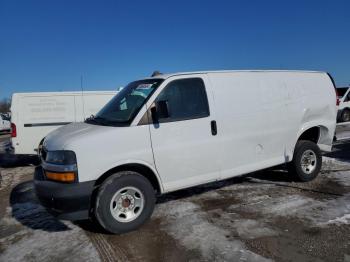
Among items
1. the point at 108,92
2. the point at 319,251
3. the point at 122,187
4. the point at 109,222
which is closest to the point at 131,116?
the point at 122,187

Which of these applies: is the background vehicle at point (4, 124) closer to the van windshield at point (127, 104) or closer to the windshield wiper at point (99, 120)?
the windshield wiper at point (99, 120)

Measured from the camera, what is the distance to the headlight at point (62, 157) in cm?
406

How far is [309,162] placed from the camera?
6516 millimetres

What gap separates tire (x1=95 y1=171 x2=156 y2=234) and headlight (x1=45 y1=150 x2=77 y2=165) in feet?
1.65

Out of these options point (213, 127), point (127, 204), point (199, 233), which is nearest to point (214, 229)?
point (199, 233)

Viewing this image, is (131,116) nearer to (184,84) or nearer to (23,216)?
(184,84)

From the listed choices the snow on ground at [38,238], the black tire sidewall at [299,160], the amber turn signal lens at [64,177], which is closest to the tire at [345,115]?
the black tire sidewall at [299,160]

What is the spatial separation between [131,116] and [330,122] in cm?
424

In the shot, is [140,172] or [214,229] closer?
[214,229]

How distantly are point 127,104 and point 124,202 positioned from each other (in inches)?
56.2

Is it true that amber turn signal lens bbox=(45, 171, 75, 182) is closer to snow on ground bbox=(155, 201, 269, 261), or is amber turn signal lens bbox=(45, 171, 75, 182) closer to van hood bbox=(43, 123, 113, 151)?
van hood bbox=(43, 123, 113, 151)

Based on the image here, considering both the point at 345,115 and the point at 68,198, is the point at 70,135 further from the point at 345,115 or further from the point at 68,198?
the point at 345,115

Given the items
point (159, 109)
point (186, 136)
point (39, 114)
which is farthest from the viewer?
point (39, 114)

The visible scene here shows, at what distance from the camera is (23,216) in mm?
5352
